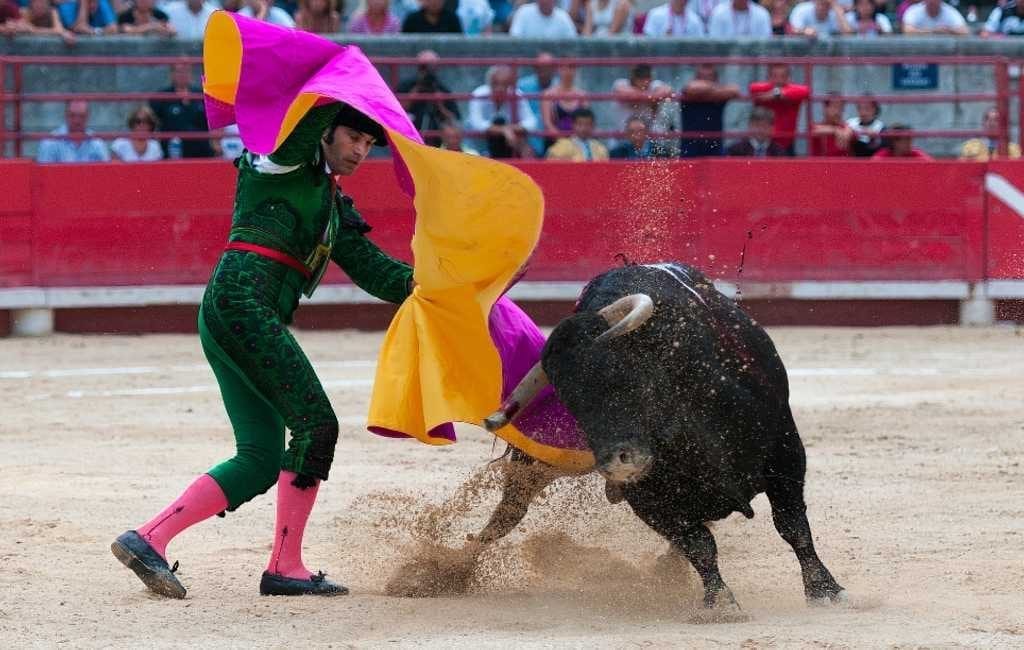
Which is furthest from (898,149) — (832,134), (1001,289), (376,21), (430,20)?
(376,21)

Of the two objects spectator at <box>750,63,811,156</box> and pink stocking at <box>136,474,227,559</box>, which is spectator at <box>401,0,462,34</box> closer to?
spectator at <box>750,63,811,156</box>

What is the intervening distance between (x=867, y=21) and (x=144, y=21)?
17.0 ft

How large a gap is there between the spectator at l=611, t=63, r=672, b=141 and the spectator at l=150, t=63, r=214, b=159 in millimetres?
2649

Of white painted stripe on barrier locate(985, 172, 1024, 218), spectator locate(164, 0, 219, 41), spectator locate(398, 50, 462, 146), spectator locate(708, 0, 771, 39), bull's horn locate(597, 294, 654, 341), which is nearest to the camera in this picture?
bull's horn locate(597, 294, 654, 341)

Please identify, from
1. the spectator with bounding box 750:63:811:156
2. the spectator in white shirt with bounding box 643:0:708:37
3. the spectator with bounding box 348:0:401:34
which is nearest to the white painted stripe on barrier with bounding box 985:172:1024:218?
the spectator with bounding box 750:63:811:156

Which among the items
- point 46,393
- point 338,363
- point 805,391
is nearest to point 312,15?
point 338,363

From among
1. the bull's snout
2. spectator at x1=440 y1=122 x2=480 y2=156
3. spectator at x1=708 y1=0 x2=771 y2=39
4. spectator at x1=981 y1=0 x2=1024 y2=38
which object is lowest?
spectator at x1=440 y1=122 x2=480 y2=156

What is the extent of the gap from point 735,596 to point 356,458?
2652mm

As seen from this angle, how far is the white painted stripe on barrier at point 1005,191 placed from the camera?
431 inches

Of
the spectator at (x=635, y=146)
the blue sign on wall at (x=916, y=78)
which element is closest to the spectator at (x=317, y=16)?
the spectator at (x=635, y=146)

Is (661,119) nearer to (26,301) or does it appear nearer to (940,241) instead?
(940,241)

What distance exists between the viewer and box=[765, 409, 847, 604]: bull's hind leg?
4641mm

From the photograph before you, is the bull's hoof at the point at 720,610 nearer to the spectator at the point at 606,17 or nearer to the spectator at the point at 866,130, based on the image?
the spectator at the point at 866,130

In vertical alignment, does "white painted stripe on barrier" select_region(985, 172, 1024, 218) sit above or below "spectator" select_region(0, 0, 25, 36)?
below
